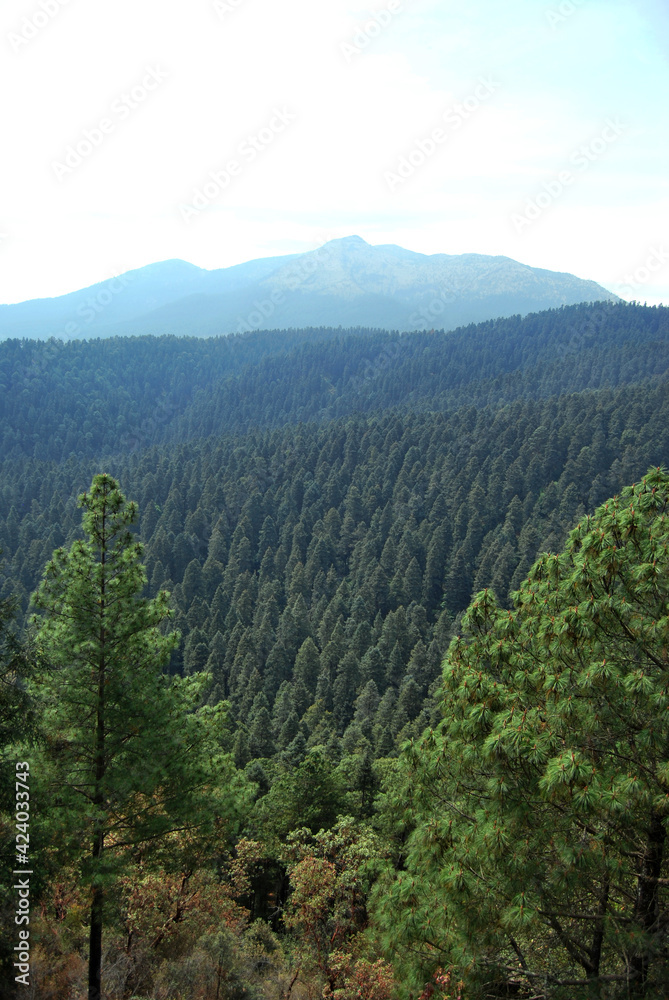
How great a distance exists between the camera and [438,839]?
33.6ft

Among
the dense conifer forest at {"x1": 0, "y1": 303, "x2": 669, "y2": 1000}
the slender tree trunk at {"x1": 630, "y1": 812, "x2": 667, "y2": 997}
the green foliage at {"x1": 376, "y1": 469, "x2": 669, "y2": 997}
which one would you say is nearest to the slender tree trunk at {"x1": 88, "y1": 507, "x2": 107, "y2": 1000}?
the dense conifer forest at {"x1": 0, "y1": 303, "x2": 669, "y2": 1000}

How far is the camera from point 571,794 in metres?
8.16

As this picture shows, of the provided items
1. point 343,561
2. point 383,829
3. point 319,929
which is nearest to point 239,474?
point 343,561

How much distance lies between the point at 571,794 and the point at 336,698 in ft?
218

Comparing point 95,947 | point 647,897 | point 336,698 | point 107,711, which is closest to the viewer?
point 647,897

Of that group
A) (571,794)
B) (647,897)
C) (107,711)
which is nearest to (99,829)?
(107,711)

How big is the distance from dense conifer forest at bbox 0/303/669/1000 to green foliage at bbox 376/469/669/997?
7 centimetres

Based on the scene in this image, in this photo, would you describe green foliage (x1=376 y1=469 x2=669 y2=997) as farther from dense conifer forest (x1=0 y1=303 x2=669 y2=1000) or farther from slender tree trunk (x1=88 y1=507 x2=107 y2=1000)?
slender tree trunk (x1=88 y1=507 x2=107 y2=1000)

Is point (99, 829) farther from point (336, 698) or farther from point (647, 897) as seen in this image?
point (336, 698)

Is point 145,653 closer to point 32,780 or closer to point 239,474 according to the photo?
point 32,780

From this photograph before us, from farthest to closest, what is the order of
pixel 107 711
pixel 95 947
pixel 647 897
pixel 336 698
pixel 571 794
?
pixel 336 698, pixel 107 711, pixel 95 947, pixel 647 897, pixel 571 794

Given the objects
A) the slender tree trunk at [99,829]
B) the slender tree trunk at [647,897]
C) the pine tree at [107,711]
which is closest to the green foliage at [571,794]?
the slender tree trunk at [647,897]

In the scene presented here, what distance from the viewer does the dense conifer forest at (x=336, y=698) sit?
969cm

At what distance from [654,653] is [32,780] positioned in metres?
11.2
